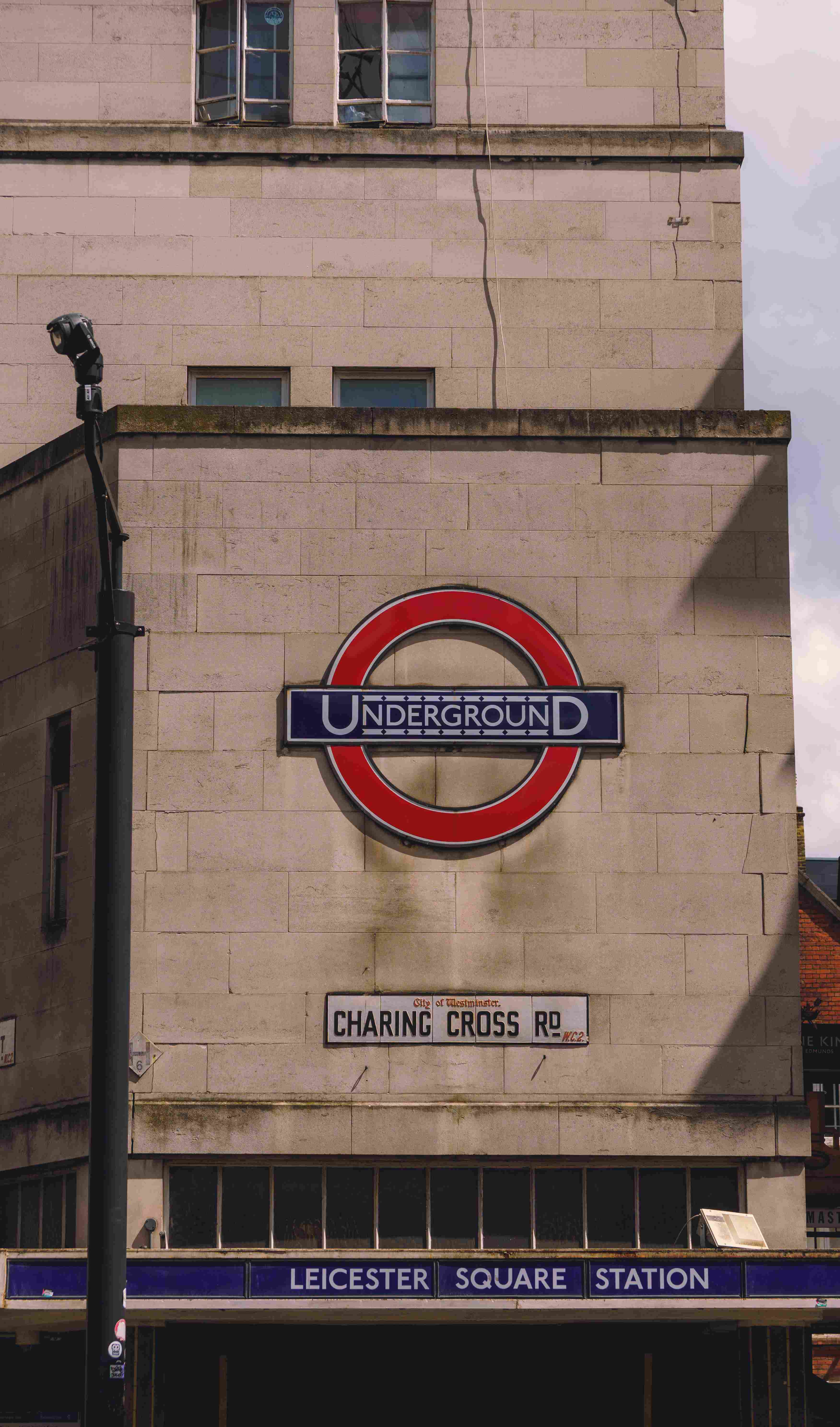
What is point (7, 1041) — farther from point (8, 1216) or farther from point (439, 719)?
point (439, 719)

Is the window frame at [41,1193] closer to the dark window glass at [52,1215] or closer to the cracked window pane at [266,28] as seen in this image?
the dark window glass at [52,1215]

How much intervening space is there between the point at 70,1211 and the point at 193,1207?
1.52m

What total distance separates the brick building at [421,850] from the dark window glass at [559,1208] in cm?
3

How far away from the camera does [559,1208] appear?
19.5 metres

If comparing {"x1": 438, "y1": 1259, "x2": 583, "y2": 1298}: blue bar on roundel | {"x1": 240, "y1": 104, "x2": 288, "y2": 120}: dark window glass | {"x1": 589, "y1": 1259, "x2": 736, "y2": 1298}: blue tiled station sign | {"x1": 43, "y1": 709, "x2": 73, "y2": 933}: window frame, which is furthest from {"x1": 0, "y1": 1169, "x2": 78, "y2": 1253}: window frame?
{"x1": 240, "y1": 104, "x2": 288, "y2": 120}: dark window glass

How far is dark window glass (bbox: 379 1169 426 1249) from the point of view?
19406 millimetres

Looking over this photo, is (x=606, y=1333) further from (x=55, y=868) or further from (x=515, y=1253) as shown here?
(x=55, y=868)

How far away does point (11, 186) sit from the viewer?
2378 centimetres

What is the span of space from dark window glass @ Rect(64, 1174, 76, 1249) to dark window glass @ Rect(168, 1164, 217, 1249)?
47.4 inches

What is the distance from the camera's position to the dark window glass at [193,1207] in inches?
762

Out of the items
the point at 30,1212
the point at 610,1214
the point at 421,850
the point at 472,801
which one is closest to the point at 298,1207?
the point at 610,1214

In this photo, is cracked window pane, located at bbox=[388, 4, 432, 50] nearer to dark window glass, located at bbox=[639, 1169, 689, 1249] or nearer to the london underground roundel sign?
the london underground roundel sign

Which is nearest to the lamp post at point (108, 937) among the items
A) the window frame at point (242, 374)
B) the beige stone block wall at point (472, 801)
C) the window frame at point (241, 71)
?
the beige stone block wall at point (472, 801)

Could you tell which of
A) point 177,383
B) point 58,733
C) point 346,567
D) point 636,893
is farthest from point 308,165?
point 636,893
